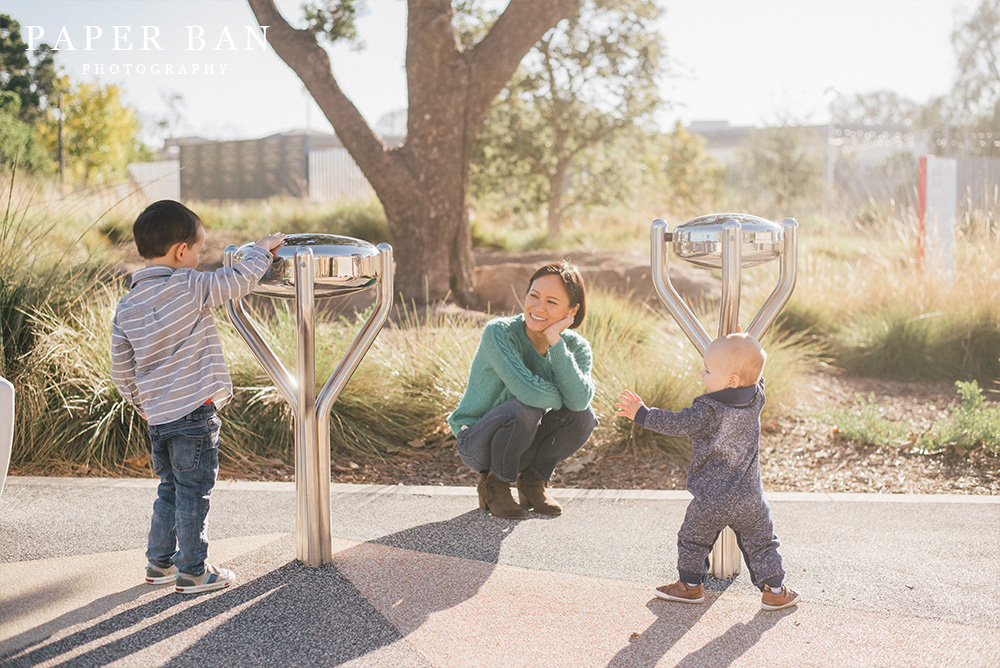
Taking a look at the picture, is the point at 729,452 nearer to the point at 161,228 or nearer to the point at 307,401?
the point at 307,401

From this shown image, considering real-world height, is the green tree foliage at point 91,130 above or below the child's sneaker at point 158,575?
above

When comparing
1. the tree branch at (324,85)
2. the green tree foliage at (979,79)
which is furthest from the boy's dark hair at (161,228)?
the green tree foliage at (979,79)

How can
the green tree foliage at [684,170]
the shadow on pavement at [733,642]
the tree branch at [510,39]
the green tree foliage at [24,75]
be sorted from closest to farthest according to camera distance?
the shadow on pavement at [733,642]
the tree branch at [510,39]
the green tree foliage at [24,75]
the green tree foliage at [684,170]

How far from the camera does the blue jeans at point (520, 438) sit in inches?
131

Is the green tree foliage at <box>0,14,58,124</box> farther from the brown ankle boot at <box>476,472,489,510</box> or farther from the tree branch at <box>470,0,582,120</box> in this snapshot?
the brown ankle boot at <box>476,472,489,510</box>

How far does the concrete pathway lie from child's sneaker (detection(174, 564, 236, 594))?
4 cm

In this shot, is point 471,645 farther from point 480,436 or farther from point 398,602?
point 480,436

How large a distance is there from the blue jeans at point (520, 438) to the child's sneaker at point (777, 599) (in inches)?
40.4

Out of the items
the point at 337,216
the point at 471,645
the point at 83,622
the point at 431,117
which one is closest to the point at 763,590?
the point at 471,645

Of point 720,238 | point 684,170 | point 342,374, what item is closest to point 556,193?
point 684,170

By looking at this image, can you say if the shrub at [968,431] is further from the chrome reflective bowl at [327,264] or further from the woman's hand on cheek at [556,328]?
the chrome reflective bowl at [327,264]

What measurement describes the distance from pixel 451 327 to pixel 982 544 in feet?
10.6

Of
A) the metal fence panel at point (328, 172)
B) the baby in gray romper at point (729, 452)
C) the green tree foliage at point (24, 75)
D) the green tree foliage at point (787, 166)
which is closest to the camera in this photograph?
the baby in gray romper at point (729, 452)

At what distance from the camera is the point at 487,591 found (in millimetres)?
2760
